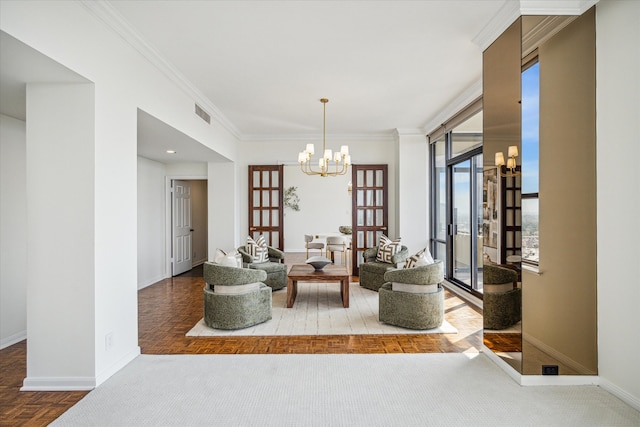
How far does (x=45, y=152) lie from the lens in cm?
268

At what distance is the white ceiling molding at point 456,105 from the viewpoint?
4.62m

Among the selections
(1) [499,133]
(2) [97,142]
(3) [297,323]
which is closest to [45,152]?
(2) [97,142]

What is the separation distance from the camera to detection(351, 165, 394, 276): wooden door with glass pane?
737 centimetres

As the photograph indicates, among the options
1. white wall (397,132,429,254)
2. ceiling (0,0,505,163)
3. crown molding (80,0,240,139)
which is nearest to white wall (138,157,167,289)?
ceiling (0,0,505,163)

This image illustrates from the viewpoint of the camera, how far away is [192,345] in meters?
3.60

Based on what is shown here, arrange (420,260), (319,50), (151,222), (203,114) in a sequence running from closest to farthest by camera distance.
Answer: (319,50)
(420,260)
(203,114)
(151,222)

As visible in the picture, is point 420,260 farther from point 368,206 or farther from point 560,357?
point 368,206

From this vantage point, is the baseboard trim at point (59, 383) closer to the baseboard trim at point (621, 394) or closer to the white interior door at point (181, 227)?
the baseboard trim at point (621, 394)

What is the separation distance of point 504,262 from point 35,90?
3953mm

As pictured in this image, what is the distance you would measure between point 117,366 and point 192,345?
0.75m

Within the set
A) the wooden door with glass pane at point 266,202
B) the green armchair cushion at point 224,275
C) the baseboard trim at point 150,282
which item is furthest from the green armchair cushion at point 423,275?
the baseboard trim at point 150,282

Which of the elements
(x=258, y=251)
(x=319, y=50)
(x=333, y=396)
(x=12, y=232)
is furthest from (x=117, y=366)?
(x=319, y=50)

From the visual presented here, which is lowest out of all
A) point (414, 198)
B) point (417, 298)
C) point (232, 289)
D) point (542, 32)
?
point (417, 298)

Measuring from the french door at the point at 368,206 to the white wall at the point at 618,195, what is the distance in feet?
15.7
